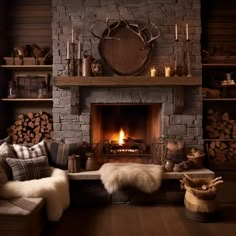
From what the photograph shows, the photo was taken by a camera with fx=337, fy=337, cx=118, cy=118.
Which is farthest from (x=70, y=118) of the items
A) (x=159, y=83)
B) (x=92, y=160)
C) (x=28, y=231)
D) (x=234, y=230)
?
(x=234, y=230)

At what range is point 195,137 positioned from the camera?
427 cm

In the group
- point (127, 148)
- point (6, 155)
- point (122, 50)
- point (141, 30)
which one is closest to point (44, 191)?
point (6, 155)

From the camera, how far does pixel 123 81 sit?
397cm

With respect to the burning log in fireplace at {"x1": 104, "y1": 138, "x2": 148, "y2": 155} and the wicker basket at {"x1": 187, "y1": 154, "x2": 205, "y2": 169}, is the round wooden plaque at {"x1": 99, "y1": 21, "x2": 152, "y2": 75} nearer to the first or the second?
the burning log in fireplace at {"x1": 104, "y1": 138, "x2": 148, "y2": 155}

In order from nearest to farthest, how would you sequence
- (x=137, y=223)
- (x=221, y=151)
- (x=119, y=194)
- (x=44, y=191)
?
(x=44, y=191), (x=137, y=223), (x=119, y=194), (x=221, y=151)

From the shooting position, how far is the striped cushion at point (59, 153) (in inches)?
157

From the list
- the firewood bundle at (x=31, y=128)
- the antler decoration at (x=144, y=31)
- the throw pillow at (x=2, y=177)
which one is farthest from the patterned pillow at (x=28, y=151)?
the antler decoration at (x=144, y=31)

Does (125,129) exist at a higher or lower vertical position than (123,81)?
lower

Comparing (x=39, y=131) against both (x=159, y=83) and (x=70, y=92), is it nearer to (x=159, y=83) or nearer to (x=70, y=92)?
(x=70, y=92)

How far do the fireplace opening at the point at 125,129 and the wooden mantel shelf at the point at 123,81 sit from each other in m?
0.54

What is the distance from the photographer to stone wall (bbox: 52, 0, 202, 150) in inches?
166

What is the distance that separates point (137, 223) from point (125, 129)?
5.62 ft

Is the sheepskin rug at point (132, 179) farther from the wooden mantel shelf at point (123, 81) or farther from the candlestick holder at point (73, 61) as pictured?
the candlestick holder at point (73, 61)

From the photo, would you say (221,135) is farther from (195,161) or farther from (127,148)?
(127,148)
